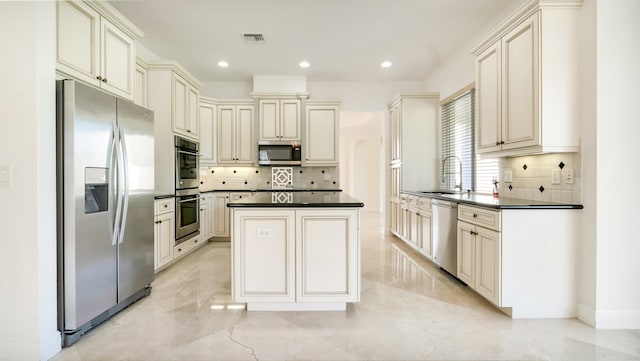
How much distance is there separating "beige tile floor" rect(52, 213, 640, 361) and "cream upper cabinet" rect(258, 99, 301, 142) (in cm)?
314

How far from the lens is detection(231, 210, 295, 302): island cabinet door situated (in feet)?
8.18

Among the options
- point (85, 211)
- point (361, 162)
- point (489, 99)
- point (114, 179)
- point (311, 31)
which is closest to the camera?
point (85, 211)

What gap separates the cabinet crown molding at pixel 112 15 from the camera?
7.88ft

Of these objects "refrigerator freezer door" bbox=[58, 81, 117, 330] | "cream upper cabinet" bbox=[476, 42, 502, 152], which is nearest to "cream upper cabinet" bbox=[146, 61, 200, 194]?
"refrigerator freezer door" bbox=[58, 81, 117, 330]

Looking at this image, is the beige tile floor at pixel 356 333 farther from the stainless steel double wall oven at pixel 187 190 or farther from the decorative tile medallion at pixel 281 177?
the decorative tile medallion at pixel 281 177

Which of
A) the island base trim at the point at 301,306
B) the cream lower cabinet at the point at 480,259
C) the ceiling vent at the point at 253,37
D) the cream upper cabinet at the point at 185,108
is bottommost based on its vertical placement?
the island base trim at the point at 301,306

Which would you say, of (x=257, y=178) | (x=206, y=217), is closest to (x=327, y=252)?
(x=206, y=217)

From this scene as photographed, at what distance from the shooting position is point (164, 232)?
3.63 m

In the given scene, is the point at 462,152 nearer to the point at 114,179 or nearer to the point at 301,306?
the point at 301,306

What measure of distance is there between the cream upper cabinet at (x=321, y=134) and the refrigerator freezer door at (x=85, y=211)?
3526mm
